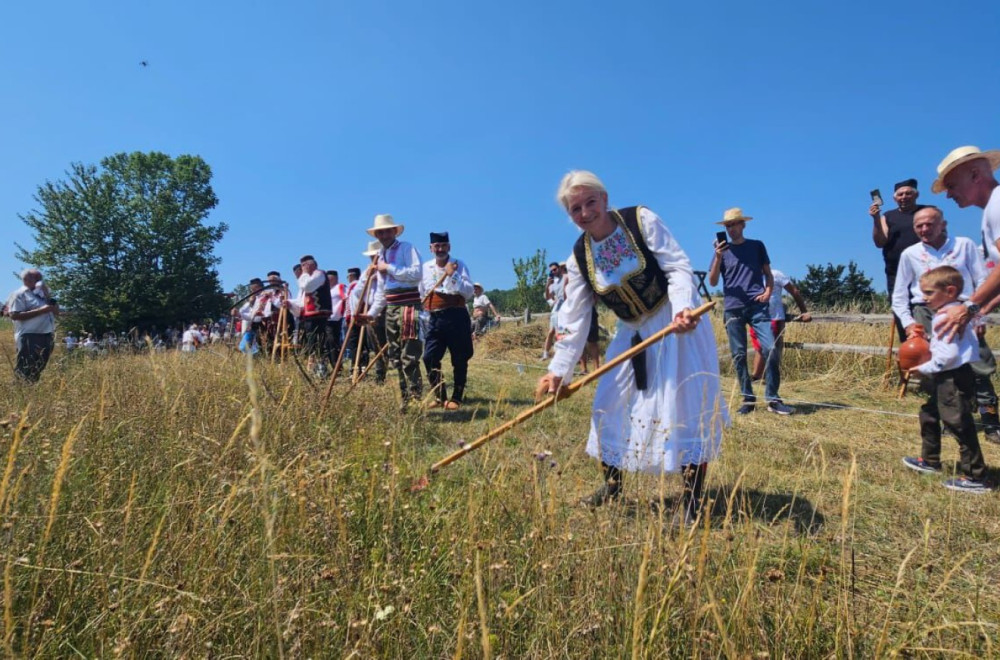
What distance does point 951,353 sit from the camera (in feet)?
9.64

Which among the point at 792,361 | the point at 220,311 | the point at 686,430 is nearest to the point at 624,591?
the point at 686,430

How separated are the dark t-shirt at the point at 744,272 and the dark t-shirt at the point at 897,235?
1360 mm

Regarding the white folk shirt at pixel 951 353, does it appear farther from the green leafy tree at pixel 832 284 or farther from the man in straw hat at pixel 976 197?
the green leafy tree at pixel 832 284

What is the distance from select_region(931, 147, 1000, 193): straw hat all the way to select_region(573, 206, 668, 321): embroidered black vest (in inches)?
70.2

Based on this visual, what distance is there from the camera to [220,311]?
3247 cm

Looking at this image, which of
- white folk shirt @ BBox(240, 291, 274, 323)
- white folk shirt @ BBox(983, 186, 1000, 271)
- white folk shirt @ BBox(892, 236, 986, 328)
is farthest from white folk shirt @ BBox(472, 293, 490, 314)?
white folk shirt @ BBox(983, 186, 1000, 271)

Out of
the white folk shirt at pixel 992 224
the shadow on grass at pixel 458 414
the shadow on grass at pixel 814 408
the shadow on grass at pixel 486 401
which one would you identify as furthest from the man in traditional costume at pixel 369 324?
the shadow on grass at pixel 814 408

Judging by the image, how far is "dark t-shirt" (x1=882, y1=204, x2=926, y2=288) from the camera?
540 centimetres

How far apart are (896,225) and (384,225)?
17.9 feet

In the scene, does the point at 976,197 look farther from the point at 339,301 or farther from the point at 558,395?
the point at 339,301

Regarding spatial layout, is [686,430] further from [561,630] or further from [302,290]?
[302,290]

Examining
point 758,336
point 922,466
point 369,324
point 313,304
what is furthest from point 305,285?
point 922,466

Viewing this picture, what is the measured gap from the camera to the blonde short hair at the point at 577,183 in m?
2.60

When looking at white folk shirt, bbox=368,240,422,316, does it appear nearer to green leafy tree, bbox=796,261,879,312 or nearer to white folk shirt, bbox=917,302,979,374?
white folk shirt, bbox=917,302,979,374
